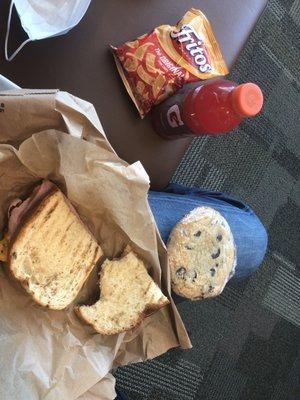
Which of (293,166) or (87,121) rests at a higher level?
(87,121)

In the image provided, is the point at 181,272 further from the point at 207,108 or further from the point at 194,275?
the point at 207,108

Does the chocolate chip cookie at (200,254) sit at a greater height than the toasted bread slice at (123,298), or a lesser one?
greater

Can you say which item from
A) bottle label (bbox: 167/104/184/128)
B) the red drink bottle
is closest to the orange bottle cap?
the red drink bottle

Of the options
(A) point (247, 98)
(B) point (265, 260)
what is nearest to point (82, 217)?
(A) point (247, 98)

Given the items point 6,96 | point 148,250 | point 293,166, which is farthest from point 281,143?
point 6,96

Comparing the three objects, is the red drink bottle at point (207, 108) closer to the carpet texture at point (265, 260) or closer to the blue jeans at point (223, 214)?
the blue jeans at point (223, 214)

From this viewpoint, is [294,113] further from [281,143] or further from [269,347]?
[269,347]

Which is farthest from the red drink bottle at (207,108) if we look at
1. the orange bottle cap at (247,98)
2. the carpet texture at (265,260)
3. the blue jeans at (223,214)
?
the carpet texture at (265,260)
